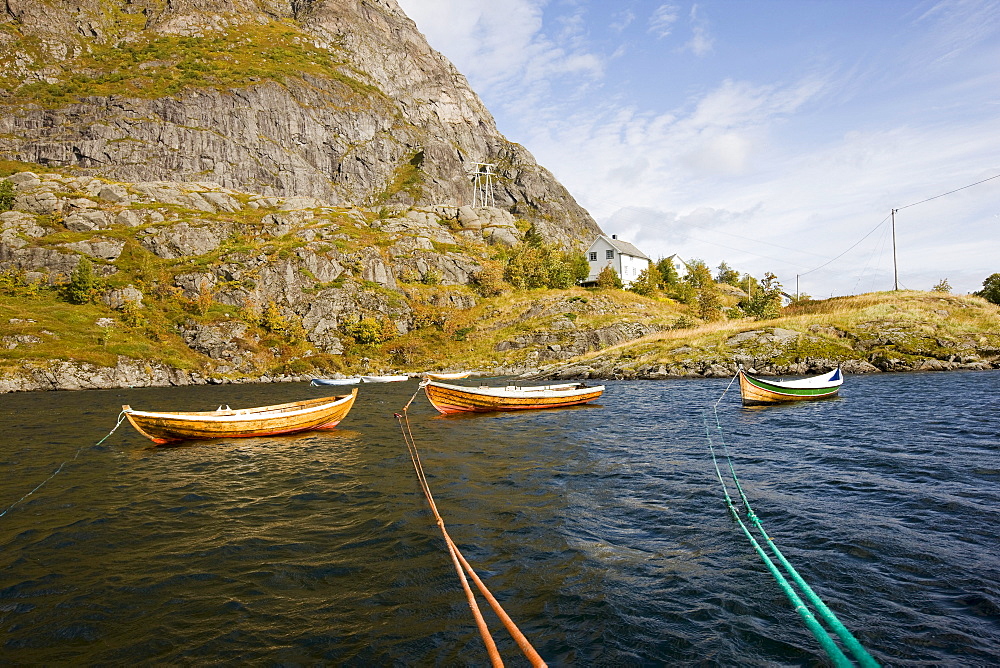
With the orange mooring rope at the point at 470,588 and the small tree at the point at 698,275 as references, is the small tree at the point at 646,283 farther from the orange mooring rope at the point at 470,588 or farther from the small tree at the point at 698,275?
the orange mooring rope at the point at 470,588

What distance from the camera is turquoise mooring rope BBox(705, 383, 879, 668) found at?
3676 millimetres

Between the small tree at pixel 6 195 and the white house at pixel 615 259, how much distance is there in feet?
371

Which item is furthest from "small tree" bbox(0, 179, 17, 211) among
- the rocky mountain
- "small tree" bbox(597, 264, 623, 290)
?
"small tree" bbox(597, 264, 623, 290)

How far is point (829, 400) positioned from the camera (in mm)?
26984

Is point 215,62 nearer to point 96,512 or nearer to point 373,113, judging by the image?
point 373,113

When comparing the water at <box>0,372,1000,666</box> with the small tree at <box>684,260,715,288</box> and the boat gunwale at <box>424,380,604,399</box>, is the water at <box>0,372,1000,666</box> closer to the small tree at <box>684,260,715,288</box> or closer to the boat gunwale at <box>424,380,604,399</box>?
the boat gunwale at <box>424,380,604,399</box>

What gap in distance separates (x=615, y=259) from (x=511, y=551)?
4026 inches

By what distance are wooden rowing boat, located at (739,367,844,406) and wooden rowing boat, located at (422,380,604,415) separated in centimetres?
947

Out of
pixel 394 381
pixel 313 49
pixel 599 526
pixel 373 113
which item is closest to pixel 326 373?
pixel 394 381

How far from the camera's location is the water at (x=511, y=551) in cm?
576

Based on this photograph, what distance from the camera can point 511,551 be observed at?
8.55 metres

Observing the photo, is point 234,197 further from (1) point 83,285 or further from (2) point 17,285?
(2) point 17,285

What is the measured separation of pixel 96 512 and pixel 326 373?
200ft

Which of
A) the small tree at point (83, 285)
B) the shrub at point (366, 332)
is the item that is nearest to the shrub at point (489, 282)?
the shrub at point (366, 332)
